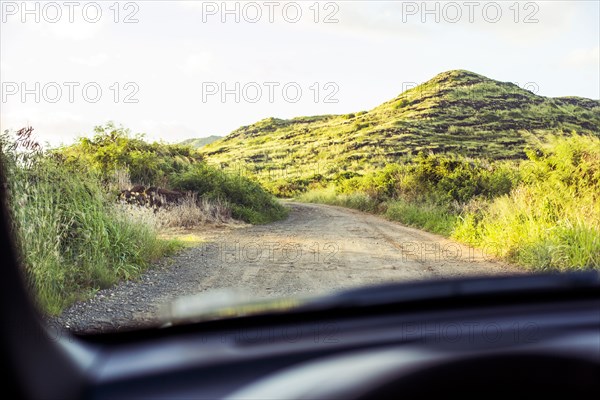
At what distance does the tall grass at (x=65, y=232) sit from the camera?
5.51 metres

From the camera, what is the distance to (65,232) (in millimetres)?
6695

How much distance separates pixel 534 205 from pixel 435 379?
949 centimetres

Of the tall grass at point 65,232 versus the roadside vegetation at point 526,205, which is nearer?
the tall grass at point 65,232

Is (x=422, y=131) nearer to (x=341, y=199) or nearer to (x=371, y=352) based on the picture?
(x=341, y=199)

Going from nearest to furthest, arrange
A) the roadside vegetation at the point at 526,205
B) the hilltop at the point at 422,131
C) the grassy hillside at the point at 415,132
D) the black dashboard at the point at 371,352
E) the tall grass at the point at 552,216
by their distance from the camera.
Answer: the black dashboard at the point at 371,352, the tall grass at the point at 552,216, the roadside vegetation at the point at 526,205, the grassy hillside at the point at 415,132, the hilltop at the point at 422,131

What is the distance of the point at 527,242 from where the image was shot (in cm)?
871

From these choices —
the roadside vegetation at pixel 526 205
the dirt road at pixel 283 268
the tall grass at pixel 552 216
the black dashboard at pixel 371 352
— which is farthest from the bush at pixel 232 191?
the black dashboard at pixel 371 352

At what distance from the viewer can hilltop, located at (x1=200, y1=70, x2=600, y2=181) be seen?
38000mm

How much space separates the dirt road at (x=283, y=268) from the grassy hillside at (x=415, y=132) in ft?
66.2

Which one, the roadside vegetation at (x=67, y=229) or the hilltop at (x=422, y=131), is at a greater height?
the hilltop at (x=422, y=131)

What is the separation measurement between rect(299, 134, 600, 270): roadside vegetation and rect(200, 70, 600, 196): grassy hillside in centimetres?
1413

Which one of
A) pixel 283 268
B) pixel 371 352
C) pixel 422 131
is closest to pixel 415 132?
pixel 422 131

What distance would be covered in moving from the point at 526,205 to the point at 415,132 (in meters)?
32.6

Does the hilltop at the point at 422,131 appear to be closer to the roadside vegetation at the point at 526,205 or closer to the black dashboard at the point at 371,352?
the roadside vegetation at the point at 526,205
